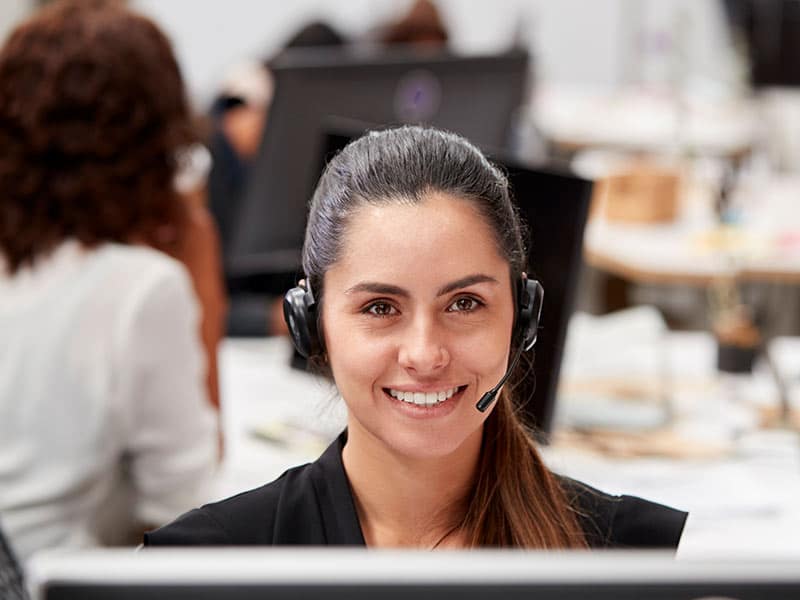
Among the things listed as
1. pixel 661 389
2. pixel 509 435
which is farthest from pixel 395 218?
A: pixel 661 389

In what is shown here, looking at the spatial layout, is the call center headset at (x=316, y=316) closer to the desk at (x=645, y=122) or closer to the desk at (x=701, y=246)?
the desk at (x=701, y=246)

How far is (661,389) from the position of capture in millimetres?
2262

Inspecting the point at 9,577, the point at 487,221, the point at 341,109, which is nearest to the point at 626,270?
the point at 341,109

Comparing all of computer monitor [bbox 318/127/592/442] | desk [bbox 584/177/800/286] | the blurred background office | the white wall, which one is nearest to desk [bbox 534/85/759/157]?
the blurred background office

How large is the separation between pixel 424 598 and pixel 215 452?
1330mm

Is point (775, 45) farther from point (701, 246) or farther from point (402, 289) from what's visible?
point (402, 289)

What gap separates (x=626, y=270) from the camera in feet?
9.96

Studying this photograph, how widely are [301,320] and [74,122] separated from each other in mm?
916

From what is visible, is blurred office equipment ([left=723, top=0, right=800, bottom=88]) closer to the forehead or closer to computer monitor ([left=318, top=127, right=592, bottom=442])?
computer monitor ([left=318, top=127, right=592, bottom=442])

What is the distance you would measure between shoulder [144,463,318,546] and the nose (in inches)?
5.8

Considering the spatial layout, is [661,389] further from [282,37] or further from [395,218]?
[282,37]

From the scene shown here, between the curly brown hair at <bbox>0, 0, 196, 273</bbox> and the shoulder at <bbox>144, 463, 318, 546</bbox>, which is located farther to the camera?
the curly brown hair at <bbox>0, 0, 196, 273</bbox>

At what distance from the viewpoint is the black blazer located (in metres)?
0.94


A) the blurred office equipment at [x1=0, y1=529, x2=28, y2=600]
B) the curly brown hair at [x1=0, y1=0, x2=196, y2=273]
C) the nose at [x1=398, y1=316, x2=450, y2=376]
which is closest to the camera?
the nose at [x1=398, y1=316, x2=450, y2=376]
